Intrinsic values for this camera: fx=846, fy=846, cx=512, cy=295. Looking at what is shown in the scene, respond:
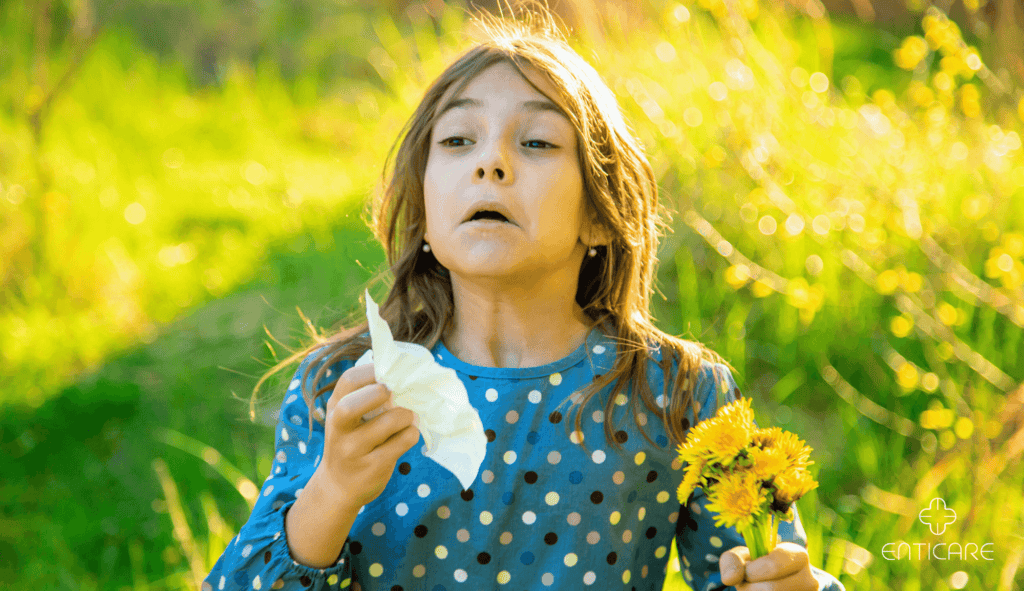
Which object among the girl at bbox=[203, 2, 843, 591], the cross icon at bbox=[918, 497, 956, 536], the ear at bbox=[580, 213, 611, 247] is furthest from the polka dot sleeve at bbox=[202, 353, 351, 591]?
the cross icon at bbox=[918, 497, 956, 536]

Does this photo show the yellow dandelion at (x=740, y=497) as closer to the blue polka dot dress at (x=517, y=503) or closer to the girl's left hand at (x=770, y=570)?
the girl's left hand at (x=770, y=570)

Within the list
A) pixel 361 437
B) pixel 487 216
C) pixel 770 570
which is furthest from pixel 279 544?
pixel 770 570

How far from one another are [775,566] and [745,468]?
0.59ft

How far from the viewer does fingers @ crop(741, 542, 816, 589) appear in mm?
1166

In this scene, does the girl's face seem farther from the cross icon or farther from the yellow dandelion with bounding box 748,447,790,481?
the cross icon

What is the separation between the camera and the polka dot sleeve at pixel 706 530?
1.48 meters

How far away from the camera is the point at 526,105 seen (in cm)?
142

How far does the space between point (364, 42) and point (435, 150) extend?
5.89 m

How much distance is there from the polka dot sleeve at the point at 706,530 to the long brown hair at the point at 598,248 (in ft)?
0.11

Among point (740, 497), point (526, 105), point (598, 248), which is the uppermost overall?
point (526, 105)

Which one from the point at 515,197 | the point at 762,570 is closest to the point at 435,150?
the point at 515,197

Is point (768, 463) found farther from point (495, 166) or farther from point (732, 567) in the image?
point (495, 166)

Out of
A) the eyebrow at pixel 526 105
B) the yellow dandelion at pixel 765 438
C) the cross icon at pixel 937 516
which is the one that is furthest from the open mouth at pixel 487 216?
the cross icon at pixel 937 516

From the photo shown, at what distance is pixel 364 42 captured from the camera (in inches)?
275
